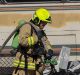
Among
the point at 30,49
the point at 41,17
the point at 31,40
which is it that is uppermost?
the point at 41,17

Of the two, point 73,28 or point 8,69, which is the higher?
point 73,28

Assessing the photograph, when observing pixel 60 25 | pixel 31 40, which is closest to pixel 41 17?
pixel 31 40

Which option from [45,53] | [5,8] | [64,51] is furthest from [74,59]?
[5,8]

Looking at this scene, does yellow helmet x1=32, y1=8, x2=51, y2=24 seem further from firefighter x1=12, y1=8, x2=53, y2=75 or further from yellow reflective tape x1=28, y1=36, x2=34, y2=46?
yellow reflective tape x1=28, y1=36, x2=34, y2=46

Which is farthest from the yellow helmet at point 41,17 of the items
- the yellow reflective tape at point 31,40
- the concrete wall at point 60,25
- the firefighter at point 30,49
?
the concrete wall at point 60,25

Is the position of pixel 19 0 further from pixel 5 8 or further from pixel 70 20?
pixel 70 20

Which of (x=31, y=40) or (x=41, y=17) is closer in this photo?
(x=31, y=40)

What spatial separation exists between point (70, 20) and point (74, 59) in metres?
0.64

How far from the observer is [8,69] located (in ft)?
24.6

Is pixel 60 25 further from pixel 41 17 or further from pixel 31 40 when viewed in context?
pixel 31 40

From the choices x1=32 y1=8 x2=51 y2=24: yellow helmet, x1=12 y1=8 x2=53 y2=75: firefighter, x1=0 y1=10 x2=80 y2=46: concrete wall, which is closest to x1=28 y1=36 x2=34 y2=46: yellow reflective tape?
x1=12 y1=8 x2=53 y2=75: firefighter

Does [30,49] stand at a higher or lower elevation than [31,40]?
lower

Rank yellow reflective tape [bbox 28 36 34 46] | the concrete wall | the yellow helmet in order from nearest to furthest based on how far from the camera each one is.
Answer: yellow reflective tape [bbox 28 36 34 46]
the yellow helmet
the concrete wall

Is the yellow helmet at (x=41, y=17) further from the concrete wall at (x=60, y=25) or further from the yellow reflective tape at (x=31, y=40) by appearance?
the concrete wall at (x=60, y=25)
